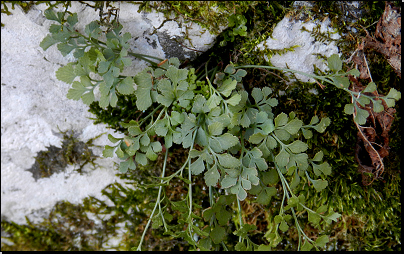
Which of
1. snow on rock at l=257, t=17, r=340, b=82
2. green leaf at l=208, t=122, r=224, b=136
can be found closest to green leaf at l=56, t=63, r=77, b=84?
green leaf at l=208, t=122, r=224, b=136

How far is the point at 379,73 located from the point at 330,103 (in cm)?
32

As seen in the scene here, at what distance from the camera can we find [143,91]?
145 cm

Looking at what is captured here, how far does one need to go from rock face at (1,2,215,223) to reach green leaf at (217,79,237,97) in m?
0.37

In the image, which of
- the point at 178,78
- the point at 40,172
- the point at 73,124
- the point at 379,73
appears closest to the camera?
the point at 178,78

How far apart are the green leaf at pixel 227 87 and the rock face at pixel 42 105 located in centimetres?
37

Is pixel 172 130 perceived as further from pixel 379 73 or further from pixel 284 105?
pixel 379 73

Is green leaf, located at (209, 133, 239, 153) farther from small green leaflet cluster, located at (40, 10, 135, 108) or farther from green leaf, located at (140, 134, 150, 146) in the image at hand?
small green leaflet cluster, located at (40, 10, 135, 108)

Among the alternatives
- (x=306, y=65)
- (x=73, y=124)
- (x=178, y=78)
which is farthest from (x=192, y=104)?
(x=73, y=124)

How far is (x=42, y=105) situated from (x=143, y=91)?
0.91 m

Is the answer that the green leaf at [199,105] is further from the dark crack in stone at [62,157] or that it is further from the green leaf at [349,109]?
the dark crack in stone at [62,157]

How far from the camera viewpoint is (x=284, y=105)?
170 centimetres

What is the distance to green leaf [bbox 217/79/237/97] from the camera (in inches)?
55.6

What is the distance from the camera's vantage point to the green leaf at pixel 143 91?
4.73 ft

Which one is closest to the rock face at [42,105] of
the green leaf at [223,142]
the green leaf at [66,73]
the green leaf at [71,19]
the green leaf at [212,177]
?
the green leaf at [71,19]
